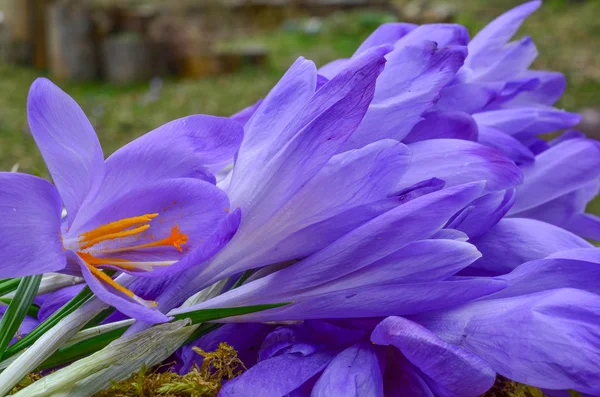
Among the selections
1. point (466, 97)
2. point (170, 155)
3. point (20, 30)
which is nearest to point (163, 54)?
point (20, 30)

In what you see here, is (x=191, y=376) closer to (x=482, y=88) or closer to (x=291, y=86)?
(x=291, y=86)

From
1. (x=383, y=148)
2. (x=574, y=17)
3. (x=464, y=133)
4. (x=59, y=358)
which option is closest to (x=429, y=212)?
(x=383, y=148)

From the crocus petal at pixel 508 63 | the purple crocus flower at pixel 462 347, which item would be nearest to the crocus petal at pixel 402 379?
the purple crocus flower at pixel 462 347

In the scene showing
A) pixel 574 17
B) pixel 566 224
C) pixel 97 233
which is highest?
pixel 97 233

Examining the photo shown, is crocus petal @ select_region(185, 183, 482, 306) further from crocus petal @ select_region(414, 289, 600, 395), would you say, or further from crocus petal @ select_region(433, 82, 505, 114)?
crocus petal @ select_region(433, 82, 505, 114)

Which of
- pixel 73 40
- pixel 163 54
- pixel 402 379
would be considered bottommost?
pixel 163 54

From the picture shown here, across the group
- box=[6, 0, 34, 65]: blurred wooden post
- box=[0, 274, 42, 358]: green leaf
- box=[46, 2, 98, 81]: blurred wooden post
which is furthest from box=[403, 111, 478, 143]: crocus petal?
box=[6, 0, 34, 65]: blurred wooden post

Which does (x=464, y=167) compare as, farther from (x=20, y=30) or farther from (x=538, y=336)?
(x=20, y=30)
